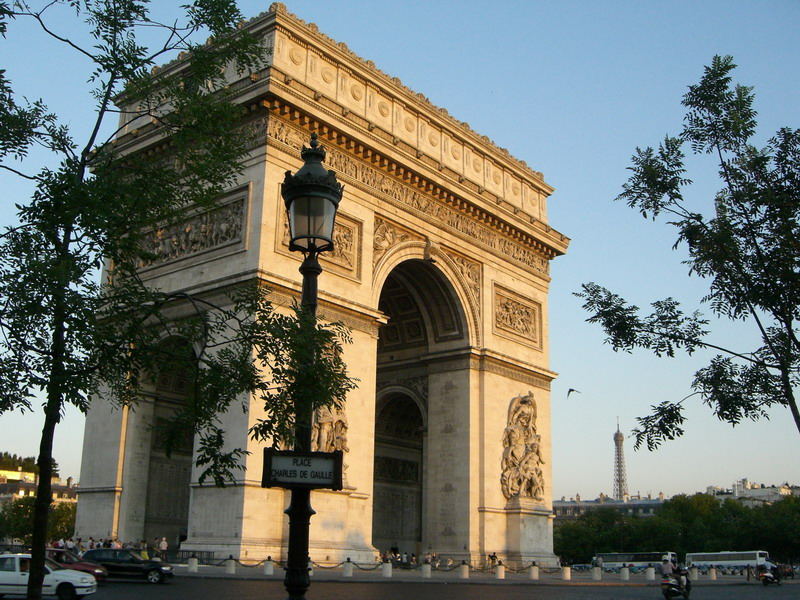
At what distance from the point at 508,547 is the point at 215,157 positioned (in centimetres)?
2488

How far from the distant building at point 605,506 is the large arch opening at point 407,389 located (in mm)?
111099

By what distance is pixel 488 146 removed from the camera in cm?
3634

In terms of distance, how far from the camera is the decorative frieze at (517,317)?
116ft

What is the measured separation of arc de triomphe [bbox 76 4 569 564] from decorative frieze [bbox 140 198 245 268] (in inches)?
2.5

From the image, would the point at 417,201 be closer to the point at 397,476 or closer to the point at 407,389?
the point at 407,389

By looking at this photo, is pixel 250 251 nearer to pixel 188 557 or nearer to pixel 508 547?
pixel 188 557

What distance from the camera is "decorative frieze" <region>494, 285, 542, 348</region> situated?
1389 inches

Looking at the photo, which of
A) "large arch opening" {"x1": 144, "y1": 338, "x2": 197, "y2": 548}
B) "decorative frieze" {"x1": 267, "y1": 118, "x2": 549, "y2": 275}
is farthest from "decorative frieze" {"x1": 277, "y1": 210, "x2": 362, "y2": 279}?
"large arch opening" {"x1": 144, "y1": 338, "x2": 197, "y2": 548}

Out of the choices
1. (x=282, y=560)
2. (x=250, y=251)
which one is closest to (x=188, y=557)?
(x=282, y=560)

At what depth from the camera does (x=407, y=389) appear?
115 feet

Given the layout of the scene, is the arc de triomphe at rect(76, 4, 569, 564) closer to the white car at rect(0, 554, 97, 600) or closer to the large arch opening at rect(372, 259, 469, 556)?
the large arch opening at rect(372, 259, 469, 556)

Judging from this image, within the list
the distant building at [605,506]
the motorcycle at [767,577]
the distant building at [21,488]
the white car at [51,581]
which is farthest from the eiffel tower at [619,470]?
the white car at [51,581]

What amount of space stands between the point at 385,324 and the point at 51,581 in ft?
51.4

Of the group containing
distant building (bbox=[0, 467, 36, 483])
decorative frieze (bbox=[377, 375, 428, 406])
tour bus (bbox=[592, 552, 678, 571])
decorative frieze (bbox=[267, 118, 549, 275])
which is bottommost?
tour bus (bbox=[592, 552, 678, 571])
